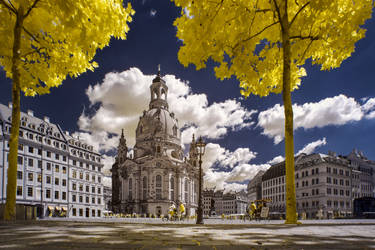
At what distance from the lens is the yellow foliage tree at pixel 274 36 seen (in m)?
8.74

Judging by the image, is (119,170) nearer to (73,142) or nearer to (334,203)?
(73,142)

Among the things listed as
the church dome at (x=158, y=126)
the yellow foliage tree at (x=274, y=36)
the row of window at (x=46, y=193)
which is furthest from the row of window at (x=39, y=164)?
the yellow foliage tree at (x=274, y=36)

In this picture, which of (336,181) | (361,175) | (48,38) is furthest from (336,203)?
(48,38)

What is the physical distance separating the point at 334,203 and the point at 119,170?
229ft

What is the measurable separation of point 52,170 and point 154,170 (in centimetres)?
4095

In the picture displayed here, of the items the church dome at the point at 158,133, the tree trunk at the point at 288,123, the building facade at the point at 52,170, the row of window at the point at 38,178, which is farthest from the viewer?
the church dome at the point at 158,133

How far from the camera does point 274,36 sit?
1045 cm

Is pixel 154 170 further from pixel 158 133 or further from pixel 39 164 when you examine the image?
pixel 39 164

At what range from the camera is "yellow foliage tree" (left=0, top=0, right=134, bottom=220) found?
9.27 meters

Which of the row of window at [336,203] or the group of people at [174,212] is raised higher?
the group of people at [174,212]

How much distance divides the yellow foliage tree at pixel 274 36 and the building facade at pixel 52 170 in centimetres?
4968

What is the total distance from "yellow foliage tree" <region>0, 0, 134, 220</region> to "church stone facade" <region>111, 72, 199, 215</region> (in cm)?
8691

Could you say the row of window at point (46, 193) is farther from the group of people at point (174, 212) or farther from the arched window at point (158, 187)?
the arched window at point (158, 187)

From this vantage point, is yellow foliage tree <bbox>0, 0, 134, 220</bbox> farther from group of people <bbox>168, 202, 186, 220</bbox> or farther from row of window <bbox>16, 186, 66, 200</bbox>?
row of window <bbox>16, 186, 66, 200</bbox>
